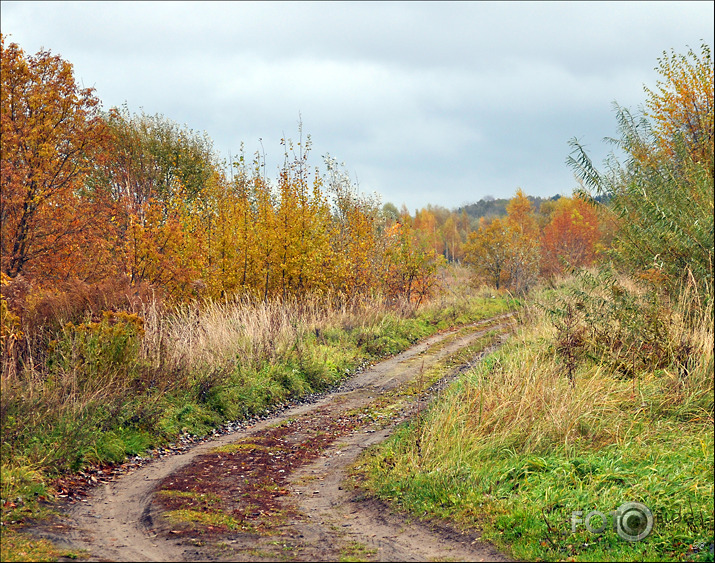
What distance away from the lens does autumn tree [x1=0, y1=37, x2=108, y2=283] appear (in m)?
11.4

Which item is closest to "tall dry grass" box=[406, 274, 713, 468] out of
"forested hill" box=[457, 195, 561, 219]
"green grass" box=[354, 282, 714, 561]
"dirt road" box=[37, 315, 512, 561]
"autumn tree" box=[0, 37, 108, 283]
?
"green grass" box=[354, 282, 714, 561]

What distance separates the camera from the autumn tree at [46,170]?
11391 mm

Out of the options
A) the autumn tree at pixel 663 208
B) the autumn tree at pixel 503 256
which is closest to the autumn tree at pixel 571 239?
the autumn tree at pixel 503 256

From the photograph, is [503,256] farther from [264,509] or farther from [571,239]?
[264,509]

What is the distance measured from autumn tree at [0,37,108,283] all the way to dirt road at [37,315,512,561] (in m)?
5.65

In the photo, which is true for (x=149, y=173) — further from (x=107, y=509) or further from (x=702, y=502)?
(x=702, y=502)

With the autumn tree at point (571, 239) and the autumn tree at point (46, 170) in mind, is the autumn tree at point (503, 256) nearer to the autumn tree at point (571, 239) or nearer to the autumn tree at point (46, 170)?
the autumn tree at point (571, 239)

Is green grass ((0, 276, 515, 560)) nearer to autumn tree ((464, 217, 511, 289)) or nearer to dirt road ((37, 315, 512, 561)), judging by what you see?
dirt road ((37, 315, 512, 561))

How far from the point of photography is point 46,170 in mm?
11773

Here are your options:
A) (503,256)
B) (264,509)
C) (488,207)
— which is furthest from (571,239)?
(488,207)

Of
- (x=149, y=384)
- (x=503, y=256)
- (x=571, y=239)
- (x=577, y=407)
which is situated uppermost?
(x=571, y=239)

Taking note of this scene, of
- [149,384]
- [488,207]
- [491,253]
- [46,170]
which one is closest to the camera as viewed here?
[149,384]

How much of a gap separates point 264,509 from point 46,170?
883cm

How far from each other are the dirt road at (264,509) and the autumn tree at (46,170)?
18.5 ft
